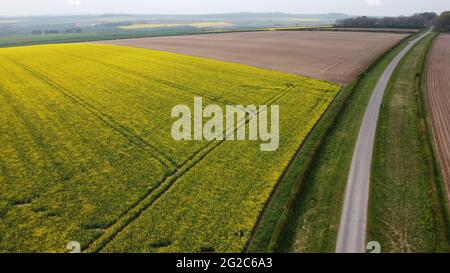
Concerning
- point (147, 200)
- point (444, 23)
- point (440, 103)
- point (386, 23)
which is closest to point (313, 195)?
point (147, 200)

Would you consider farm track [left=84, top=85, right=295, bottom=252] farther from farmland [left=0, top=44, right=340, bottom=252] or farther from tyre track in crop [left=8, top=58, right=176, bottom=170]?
tyre track in crop [left=8, top=58, right=176, bottom=170]

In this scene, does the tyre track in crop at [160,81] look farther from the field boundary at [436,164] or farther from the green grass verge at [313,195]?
the field boundary at [436,164]

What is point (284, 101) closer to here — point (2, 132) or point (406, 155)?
point (406, 155)

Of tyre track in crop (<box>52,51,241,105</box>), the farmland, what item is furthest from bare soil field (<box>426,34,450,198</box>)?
tyre track in crop (<box>52,51,241,105</box>)

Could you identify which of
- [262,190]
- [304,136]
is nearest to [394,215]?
[262,190]

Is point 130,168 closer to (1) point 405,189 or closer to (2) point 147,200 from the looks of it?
(2) point 147,200

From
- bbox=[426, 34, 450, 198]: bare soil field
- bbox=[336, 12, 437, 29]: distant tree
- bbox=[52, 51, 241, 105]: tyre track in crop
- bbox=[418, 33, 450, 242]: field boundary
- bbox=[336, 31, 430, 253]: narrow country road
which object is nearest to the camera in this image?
bbox=[336, 31, 430, 253]: narrow country road
